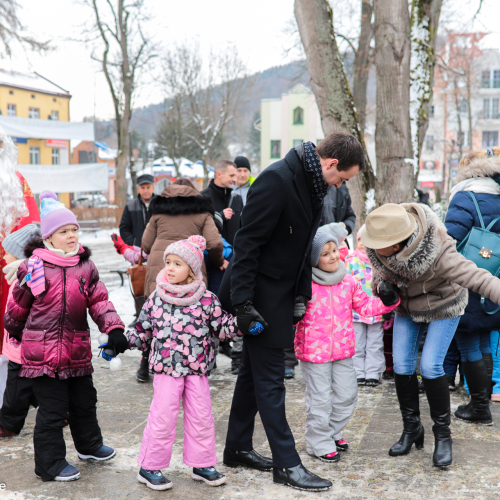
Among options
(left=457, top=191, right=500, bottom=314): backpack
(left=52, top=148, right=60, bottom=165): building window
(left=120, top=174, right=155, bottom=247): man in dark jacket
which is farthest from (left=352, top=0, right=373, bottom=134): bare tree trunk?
(left=52, top=148, right=60, bottom=165): building window

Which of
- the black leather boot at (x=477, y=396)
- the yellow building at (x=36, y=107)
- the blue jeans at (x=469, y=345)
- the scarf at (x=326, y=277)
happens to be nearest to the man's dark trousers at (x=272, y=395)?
the scarf at (x=326, y=277)

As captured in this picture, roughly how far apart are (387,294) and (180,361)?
1.32m

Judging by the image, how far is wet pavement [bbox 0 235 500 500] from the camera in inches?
129

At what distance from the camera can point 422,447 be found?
12.9 ft

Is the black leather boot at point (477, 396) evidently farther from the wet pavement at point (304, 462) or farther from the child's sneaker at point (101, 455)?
the child's sneaker at point (101, 455)

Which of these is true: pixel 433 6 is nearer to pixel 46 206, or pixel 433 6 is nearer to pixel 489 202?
pixel 489 202

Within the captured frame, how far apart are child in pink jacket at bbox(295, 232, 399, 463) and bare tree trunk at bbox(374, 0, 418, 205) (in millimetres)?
3475

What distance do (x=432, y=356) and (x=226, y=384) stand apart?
7.60 ft

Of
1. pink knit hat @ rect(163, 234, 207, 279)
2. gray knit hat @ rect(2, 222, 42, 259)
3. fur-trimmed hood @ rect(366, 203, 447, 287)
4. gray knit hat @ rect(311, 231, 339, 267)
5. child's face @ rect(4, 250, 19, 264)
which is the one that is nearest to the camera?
fur-trimmed hood @ rect(366, 203, 447, 287)

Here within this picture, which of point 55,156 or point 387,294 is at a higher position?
point 55,156

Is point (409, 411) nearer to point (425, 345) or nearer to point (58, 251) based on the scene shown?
point (425, 345)

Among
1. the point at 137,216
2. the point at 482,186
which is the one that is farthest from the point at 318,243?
the point at 137,216

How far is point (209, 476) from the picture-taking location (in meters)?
3.41

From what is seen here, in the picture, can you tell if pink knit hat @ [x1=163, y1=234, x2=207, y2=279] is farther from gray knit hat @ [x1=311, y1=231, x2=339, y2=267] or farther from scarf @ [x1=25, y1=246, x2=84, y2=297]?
gray knit hat @ [x1=311, y1=231, x2=339, y2=267]
